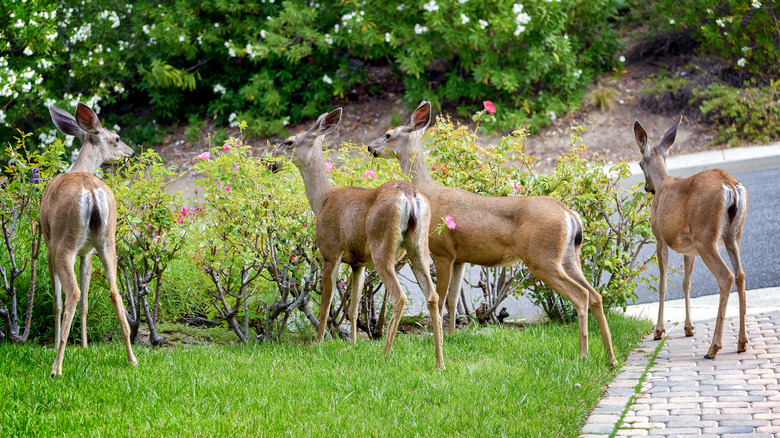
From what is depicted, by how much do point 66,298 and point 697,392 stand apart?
14.0 ft

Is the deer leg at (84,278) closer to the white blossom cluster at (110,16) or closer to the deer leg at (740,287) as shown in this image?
the deer leg at (740,287)

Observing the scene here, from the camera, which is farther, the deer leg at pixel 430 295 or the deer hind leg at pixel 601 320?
the deer hind leg at pixel 601 320

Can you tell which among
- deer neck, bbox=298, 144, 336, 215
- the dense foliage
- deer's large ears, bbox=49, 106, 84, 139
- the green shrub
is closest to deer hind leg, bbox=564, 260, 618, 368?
deer neck, bbox=298, 144, 336, 215

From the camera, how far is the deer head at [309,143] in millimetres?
7288

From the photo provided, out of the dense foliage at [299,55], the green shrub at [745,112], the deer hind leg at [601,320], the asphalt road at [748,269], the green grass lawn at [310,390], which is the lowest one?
the green grass lawn at [310,390]

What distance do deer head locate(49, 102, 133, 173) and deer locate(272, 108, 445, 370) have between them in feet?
4.78

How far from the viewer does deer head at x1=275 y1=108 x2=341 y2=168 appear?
23.9 ft

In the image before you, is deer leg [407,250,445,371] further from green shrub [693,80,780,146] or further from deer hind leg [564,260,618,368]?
green shrub [693,80,780,146]

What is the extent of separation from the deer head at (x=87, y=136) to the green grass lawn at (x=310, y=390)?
1491 millimetres

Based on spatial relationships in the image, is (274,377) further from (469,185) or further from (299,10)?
(299,10)

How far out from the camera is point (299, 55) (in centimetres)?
1902

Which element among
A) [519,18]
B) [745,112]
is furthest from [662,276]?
[745,112]

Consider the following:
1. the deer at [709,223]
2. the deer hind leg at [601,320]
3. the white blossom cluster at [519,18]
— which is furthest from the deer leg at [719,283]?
the white blossom cluster at [519,18]

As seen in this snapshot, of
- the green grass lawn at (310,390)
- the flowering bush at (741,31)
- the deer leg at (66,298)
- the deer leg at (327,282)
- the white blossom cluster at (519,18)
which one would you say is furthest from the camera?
the flowering bush at (741,31)
